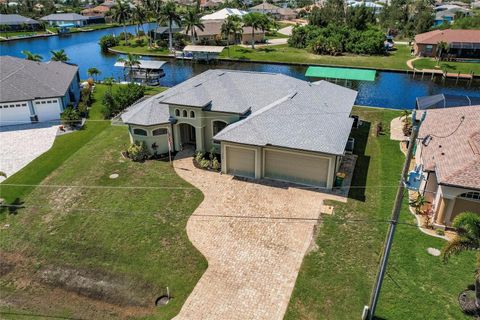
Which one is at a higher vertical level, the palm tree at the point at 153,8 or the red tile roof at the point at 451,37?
the palm tree at the point at 153,8

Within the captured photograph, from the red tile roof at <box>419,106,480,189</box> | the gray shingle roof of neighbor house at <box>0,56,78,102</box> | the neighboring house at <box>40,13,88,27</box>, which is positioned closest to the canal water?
the gray shingle roof of neighbor house at <box>0,56,78,102</box>

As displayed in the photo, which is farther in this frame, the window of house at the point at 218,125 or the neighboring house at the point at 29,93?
the neighboring house at the point at 29,93

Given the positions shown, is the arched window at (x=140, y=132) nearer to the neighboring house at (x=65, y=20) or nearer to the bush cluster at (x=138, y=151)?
the bush cluster at (x=138, y=151)

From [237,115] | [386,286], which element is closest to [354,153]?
[237,115]

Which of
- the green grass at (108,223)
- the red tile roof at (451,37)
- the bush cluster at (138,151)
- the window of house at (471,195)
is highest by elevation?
the red tile roof at (451,37)

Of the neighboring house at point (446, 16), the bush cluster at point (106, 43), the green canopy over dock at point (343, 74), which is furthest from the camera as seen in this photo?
the neighboring house at point (446, 16)

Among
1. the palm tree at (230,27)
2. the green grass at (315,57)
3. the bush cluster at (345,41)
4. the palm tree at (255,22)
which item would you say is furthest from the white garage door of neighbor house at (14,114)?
the bush cluster at (345,41)

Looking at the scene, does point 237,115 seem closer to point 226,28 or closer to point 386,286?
point 386,286
